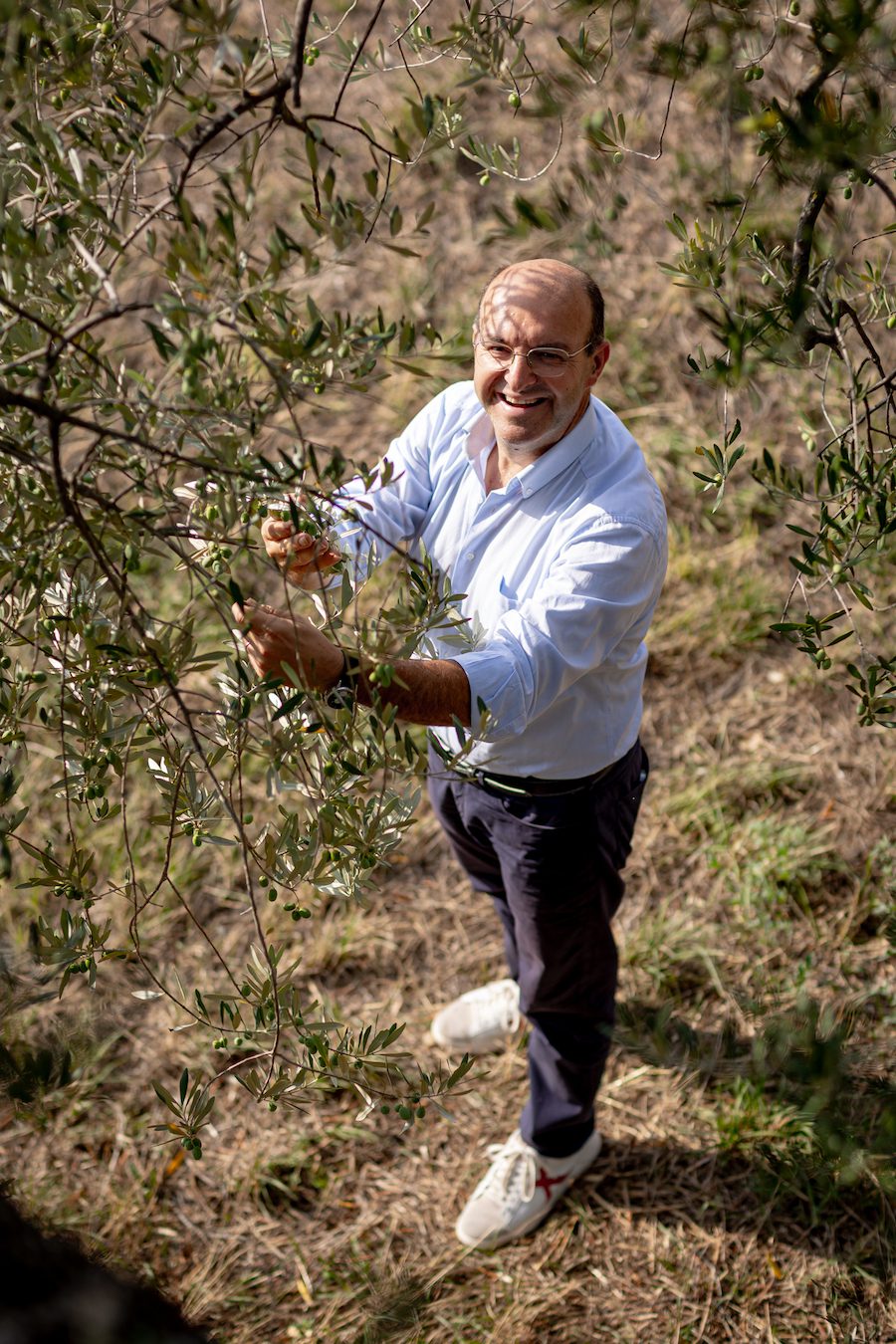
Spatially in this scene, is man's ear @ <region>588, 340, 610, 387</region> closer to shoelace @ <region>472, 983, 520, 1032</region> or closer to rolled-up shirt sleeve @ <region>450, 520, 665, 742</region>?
rolled-up shirt sleeve @ <region>450, 520, 665, 742</region>

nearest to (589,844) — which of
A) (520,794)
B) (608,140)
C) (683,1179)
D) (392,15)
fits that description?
(520,794)

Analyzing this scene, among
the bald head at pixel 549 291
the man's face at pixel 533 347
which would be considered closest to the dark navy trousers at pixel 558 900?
the man's face at pixel 533 347

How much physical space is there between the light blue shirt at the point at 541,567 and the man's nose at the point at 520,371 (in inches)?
6.0

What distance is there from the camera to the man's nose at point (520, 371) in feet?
7.65

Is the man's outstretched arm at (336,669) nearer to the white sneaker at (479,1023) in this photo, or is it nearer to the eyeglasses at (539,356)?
the eyeglasses at (539,356)

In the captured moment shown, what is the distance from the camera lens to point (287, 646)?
5.84 feet

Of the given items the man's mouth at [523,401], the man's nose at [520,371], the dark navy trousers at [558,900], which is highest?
the man's nose at [520,371]

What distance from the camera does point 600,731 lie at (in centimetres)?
257

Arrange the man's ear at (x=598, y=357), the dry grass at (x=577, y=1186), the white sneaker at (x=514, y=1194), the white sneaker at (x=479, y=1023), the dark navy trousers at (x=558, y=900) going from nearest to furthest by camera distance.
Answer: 1. the man's ear at (x=598, y=357)
2. the dark navy trousers at (x=558, y=900)
3. the dry grass at (x=577, y=1186)
4. the white sneaker at (x=514, y=1194)
5. the white sneaker at (x=479, y=1023)

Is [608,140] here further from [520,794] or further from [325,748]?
[520,794]

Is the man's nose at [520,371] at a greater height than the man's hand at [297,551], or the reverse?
the man's nose at [520,371]

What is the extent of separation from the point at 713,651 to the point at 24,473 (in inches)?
133

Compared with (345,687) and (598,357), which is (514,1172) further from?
(598,357)

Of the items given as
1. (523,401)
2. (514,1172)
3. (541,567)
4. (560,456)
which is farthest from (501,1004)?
(523,401)
